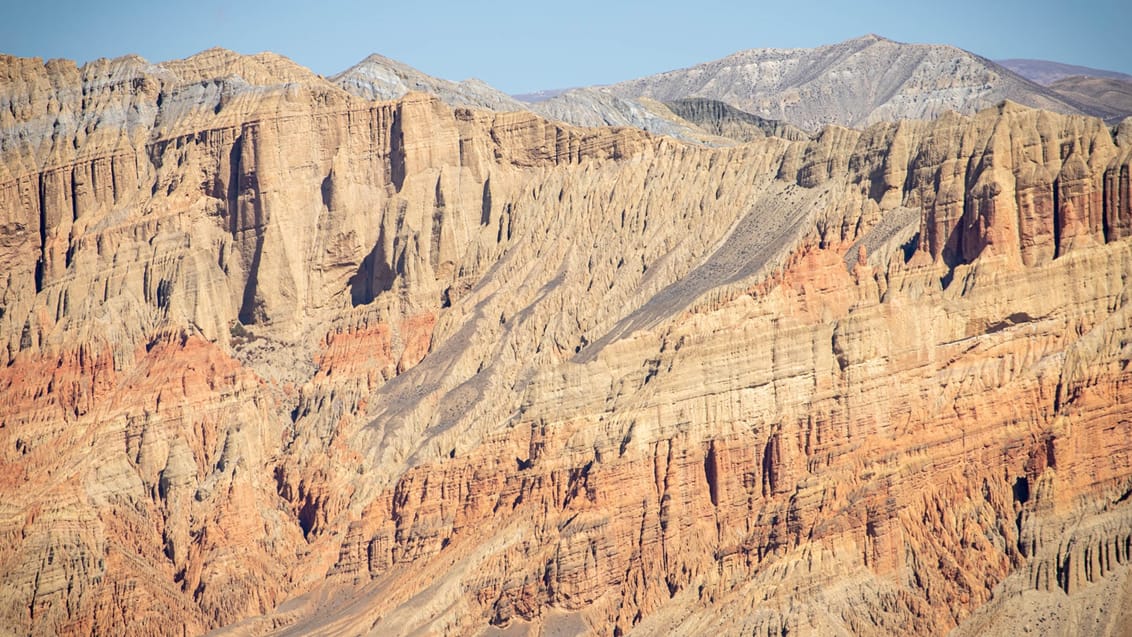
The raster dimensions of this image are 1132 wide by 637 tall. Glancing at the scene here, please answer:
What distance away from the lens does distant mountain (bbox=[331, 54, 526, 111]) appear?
159 metres

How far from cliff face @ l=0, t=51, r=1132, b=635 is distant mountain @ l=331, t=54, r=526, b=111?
17753 millimetres

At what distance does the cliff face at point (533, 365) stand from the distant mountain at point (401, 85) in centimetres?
1775

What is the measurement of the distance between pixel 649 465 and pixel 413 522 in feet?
40.2

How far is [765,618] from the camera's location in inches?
3738

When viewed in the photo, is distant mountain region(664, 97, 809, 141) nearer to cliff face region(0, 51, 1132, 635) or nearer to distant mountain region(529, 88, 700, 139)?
distant mountain region(529, 88, 700, 139)

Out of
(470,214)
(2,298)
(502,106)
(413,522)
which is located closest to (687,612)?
(413,522)

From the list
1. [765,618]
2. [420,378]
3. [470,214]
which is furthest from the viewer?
[470,214]

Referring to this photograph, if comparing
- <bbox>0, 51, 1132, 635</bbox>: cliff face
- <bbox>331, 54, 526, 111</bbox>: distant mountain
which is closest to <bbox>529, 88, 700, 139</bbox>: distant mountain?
<bbox>331, 54, 526, 111</bbox>: distant mountain

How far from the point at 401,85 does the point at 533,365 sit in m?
54.3

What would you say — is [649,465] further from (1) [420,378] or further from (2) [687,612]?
(1) [420,378]

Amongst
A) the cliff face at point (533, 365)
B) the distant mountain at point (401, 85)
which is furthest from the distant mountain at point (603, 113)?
the cliff face at point (533, 365)

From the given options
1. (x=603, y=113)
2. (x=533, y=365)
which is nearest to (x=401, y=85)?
(x=603, y=113)

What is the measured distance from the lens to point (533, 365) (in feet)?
373

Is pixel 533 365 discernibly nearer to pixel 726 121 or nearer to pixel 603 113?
pixel 603 113
